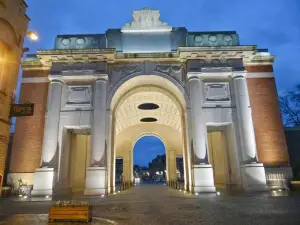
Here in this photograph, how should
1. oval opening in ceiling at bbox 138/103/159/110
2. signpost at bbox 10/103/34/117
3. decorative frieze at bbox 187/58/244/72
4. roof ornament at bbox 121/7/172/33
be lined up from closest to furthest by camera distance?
signpost at bbox 10/103/34/117 → decorative frieze at bbox 187/58/244/72 → roof ornament at bbox 121/7/172/33 → oval opening in ceiling at bbox 138/103/159/110

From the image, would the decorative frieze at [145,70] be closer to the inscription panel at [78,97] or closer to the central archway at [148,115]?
the central archway at [148,115]

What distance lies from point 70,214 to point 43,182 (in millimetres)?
9863

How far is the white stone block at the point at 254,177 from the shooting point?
14.9m

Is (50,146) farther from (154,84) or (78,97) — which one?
(154,84)

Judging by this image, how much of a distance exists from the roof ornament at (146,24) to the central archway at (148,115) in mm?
4283

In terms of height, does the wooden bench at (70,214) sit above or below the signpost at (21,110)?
below

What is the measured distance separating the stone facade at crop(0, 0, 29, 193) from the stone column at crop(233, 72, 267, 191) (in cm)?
1389

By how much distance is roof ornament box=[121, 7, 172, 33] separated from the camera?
19.3 m

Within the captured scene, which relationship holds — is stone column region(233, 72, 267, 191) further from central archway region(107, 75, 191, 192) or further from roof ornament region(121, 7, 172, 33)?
roof ornament region(121, 7, 172, 33)

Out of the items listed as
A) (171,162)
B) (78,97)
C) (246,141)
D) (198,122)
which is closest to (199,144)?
(198,122)

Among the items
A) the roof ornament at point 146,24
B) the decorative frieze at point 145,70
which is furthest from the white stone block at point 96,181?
the roof ornament at point 146,24

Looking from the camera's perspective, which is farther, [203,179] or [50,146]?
[50,146]

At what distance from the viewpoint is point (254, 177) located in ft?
49.6

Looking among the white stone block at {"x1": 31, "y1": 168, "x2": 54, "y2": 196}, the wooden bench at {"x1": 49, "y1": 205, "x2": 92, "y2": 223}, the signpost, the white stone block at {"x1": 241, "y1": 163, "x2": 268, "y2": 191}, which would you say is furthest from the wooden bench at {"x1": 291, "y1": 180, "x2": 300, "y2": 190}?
the signpost
